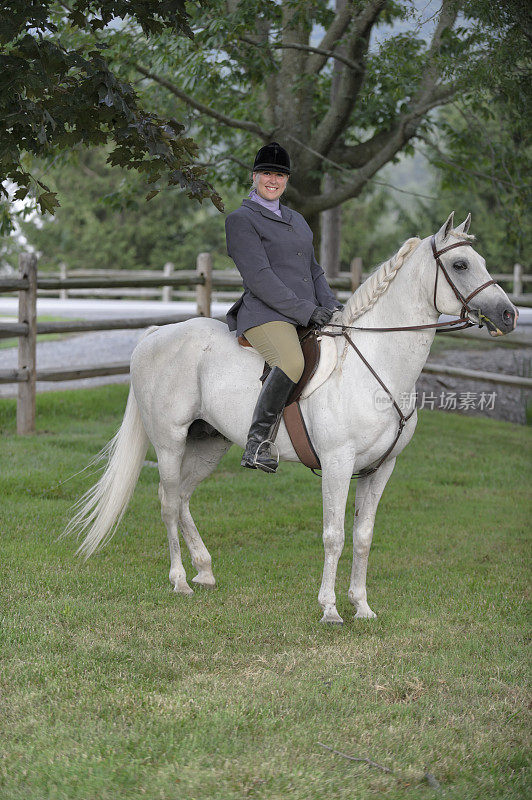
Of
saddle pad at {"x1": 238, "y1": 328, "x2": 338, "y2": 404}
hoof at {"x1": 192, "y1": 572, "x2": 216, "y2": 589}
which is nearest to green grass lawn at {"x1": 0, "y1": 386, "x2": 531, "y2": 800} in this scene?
hoof at {"x1": 192, "y1": 572, "x2": 216, "y2": 589}

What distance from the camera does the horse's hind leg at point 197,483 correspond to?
5.48 metres

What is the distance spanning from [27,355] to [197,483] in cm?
482

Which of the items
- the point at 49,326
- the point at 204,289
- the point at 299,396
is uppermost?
the point at 204,289

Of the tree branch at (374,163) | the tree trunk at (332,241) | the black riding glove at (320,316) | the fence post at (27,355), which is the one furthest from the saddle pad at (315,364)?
the tree trunk at (332,241)

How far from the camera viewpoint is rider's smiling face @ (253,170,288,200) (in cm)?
483

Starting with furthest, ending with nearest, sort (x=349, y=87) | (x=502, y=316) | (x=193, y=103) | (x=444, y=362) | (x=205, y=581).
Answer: (x=444, y=362), (x=349, y=87), (x=193, y=103), (x=205, y=581), (x=502, y=316)

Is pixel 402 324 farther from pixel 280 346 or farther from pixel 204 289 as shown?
pixel 204 289

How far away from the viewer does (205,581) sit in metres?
5.47

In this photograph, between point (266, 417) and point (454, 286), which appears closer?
point (454, 286)

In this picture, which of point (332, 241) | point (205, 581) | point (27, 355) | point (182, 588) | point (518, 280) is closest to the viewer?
point (182, 588)

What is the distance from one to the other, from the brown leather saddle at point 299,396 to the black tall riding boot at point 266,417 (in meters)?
0.08

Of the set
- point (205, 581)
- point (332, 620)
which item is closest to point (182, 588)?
point (205, 581)

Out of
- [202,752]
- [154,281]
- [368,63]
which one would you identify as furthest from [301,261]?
[154,281]

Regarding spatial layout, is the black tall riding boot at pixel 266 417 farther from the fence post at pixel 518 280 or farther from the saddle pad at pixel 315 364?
the fence post at pixel 518 280
